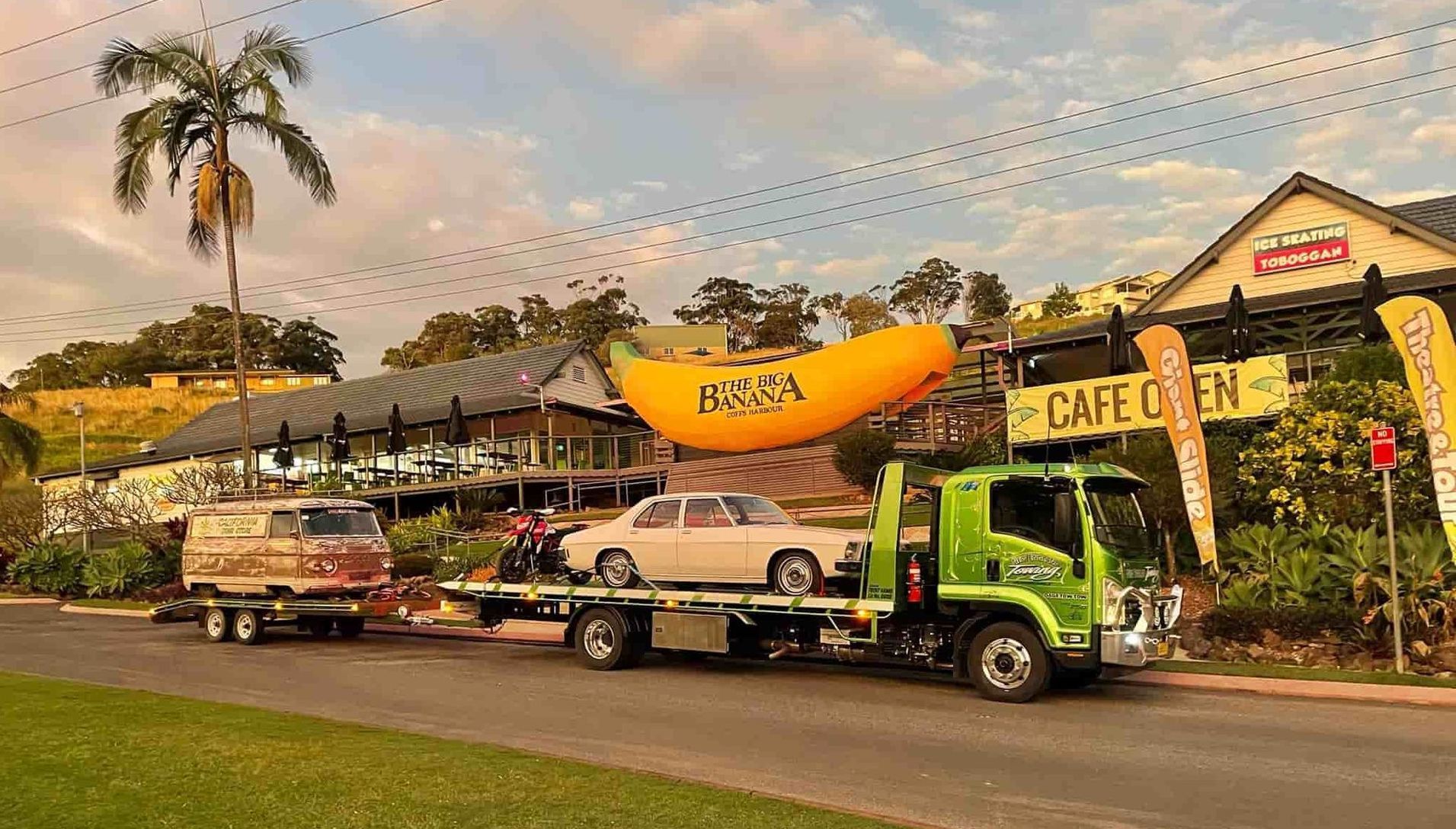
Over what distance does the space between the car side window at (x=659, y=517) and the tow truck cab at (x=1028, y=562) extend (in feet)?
8.83

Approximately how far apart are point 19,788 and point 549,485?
32.6 m

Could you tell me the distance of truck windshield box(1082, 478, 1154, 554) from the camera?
12539 mm

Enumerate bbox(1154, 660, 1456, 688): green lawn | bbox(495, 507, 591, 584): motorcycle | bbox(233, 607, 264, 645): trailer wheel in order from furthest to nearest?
bbox(233, 607, 264, 645): trailer wheel, bbox(495, 507, 591, 584): motorcycle, bbox(1154, 660, 1456, 688): green lawn

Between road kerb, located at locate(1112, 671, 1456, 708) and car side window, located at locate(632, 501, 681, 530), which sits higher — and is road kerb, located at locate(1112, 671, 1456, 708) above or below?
below

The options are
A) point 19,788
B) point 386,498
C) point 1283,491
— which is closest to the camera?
point 19,788

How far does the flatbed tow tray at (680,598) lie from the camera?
13.6 metres

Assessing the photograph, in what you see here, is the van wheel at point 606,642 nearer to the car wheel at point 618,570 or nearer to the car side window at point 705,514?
the car wheel at point 618,570

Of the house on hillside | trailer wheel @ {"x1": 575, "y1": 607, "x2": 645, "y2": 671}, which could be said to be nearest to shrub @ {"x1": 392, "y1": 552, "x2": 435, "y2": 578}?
the house on hillside

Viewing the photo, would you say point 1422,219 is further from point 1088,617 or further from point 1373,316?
point 1088,617

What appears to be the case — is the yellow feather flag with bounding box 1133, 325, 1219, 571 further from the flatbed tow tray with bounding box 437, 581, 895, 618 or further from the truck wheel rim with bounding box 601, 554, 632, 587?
the truck wheel rim with bounding box 601, 554, 632, 587

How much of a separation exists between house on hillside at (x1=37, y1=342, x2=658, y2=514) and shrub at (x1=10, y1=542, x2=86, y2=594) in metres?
7.70

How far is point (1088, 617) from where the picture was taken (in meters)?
12.3

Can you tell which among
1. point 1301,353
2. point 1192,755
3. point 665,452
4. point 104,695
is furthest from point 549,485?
point 1192,755

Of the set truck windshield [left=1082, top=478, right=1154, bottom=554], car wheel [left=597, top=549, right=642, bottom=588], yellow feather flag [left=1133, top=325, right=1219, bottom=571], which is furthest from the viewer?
yellow feather flag [left=1133, top=325, right=1219, bottom=571]
